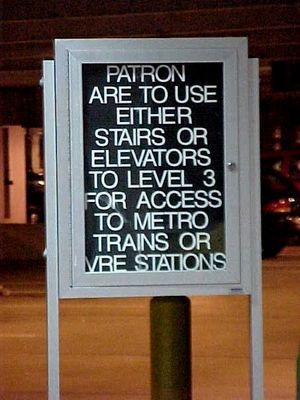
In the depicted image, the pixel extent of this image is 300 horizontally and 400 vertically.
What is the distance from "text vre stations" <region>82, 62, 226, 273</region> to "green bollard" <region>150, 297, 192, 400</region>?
1.35 ft

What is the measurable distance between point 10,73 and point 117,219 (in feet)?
59.0

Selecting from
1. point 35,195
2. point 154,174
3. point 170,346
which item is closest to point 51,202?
point 154,174

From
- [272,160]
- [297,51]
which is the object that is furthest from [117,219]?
[272,160]

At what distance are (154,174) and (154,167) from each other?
4 cm

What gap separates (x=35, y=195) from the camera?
82.5ft

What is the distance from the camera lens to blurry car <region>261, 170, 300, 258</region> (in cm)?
2142

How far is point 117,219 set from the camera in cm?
658

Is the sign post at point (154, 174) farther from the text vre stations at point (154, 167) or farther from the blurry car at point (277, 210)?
the blurry car at point (277, 210)

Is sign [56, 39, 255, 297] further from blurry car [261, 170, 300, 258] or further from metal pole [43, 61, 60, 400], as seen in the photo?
blurry car [261, 170, 300, 258]

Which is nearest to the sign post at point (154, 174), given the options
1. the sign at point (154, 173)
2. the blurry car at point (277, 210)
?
the sign at point (154, 173)

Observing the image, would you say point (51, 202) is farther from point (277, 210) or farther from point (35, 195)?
point (35, 195)

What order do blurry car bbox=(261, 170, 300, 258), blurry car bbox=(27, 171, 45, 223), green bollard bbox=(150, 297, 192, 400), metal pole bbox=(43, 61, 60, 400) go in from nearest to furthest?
metal pole bbox=(43, 61, 60, 400) < green bollard bbox=(150, 297, 192, 400) < blurry car bbox=(261, 170, 300, 258) < blurry car bbox=(27, 171, 45, 223)

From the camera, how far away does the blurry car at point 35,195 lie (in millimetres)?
24859

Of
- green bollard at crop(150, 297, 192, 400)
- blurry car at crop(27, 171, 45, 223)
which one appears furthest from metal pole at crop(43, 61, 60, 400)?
blurry car at crop(27, 171, 45, 223)
